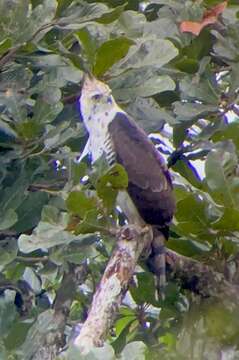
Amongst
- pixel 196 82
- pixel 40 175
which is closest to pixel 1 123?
pixel 40 175

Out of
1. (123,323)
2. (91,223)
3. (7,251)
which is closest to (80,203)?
(91,223)

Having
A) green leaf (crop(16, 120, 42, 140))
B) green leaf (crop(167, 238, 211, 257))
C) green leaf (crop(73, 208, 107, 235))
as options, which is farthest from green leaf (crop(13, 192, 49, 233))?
green leaf (crop(167, 238, 211, 257))

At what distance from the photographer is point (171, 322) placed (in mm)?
3869

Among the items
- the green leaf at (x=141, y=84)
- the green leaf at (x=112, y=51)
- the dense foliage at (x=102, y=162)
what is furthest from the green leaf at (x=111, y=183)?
the green leaf at (x=141, y=84)

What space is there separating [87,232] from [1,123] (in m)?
0.43

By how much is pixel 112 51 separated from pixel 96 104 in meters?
0.23

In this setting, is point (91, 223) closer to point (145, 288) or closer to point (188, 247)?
point (188, 247)

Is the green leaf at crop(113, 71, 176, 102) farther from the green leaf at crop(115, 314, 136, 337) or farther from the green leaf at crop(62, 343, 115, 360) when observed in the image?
the green leaf at crop(62, 343, 115, 360)

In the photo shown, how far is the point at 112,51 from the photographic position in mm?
3557

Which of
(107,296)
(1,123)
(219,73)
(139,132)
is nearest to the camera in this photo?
(107,296)

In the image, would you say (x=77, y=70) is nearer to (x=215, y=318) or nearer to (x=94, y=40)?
(x=94, y=40)

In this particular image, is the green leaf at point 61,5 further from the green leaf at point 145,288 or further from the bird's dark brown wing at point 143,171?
the green leaf at point 145,288

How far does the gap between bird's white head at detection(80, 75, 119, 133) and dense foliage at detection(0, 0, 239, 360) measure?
0.03m

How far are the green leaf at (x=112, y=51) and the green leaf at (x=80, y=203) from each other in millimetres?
431
